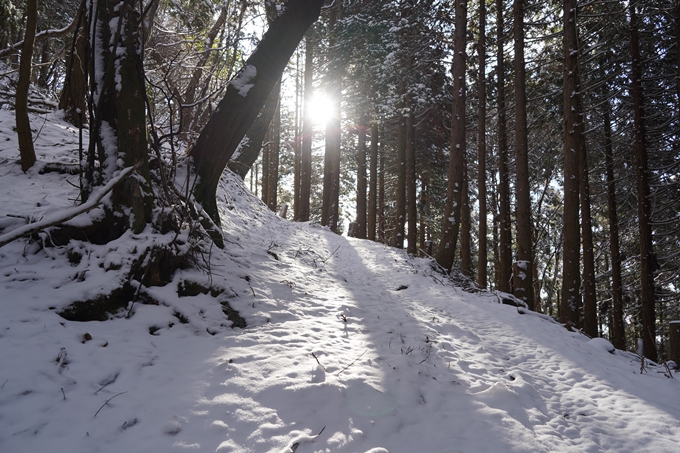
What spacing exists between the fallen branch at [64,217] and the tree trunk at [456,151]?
26.8ft

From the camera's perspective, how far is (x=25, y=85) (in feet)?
13.2

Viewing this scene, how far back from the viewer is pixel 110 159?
3.30 m

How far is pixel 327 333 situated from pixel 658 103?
13625mm

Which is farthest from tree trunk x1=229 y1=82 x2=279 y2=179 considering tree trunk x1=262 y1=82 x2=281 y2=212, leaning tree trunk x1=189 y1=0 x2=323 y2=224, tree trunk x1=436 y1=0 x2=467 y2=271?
tree trunk x1=262 y1=82 x2=281 y2=212

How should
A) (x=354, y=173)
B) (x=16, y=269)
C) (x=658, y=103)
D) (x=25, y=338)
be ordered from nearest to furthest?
(x=25, y=338) → (x=16, y=269) → (x=658, y=103) → (x=354, y=173)

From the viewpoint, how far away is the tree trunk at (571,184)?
24.9ft

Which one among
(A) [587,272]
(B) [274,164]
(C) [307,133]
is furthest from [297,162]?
(A) [587,272]

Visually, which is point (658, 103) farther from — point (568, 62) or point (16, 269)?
point (16, 269)

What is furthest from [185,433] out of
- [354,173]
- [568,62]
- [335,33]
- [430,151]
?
[354,173]

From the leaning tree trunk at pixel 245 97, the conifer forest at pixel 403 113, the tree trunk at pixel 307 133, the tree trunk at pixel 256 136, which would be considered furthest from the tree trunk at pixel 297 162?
the leaning tree trunk at pixel 245 97

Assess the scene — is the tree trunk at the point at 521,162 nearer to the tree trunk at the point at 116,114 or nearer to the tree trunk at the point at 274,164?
the tree trunk at the point at 116,114

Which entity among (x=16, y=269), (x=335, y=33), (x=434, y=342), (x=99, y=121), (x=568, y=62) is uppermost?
(x=335, y=33)

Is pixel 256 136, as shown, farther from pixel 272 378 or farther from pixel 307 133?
pixel 307 133

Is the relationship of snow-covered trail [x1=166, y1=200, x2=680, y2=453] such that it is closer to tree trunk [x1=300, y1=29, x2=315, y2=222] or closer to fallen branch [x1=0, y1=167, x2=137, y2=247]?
fallen branch [x1=0, y1=167, x2=137, y2=247]
